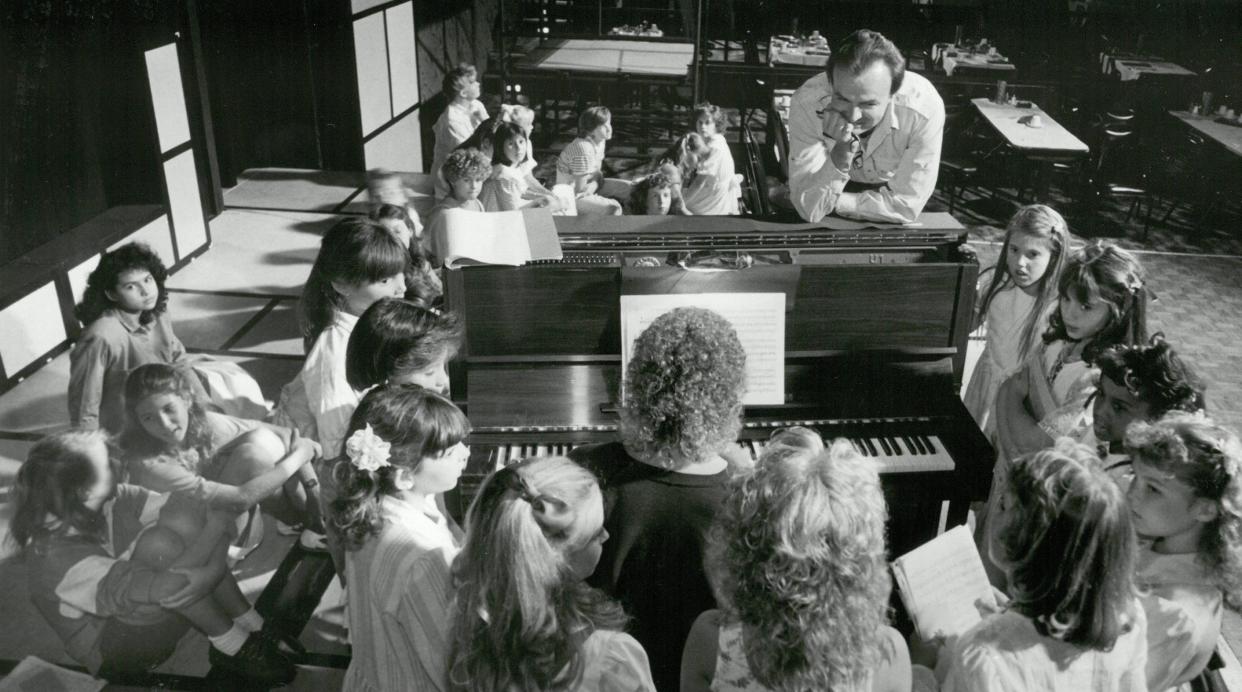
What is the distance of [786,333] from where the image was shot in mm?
3041

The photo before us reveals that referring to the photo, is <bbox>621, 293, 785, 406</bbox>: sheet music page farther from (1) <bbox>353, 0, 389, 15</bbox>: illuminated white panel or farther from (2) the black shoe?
(1) <bbox>353, 0, 389, 15</bbox>: illuminated white panel

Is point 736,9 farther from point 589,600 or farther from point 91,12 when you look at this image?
point 589,600

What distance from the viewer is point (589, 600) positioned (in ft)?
5.60

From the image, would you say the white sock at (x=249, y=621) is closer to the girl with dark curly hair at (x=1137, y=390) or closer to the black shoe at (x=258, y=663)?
the black shoe at (x=258, y=663)

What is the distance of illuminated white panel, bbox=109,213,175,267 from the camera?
237 inches

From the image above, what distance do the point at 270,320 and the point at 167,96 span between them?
1.87 meters

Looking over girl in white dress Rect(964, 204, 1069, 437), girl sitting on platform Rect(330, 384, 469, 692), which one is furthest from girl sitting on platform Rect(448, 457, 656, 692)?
girl in white dress Rect(964, 204, 1069, 437)

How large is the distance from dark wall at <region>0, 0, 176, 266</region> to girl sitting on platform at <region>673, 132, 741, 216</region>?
3.53m

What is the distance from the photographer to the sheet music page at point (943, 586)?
2.18m

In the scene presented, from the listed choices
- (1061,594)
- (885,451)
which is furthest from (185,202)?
(1061,594)

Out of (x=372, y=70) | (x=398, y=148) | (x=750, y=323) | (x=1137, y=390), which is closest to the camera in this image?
(x=1137, y=390)

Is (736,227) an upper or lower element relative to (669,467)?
upper

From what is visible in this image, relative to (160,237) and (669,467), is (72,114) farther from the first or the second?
(669,467)

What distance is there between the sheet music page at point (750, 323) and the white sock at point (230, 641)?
155cm
